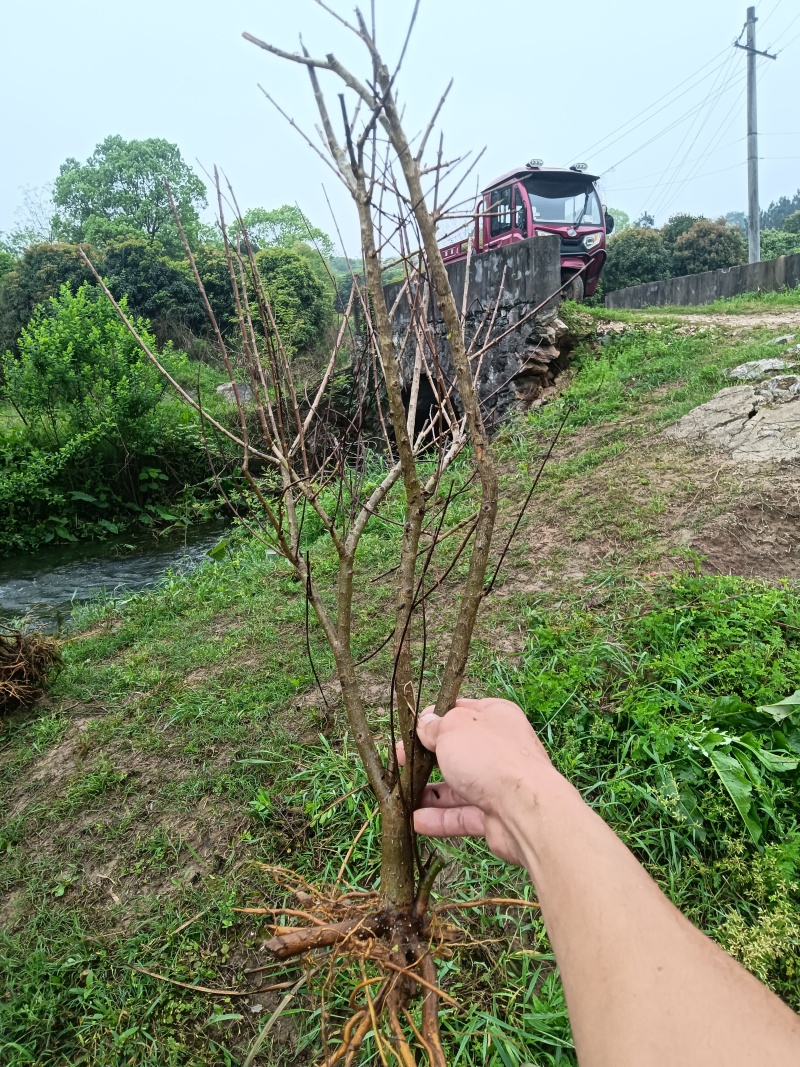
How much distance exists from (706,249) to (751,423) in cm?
1788

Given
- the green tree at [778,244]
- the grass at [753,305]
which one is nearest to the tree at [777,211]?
the green tree at [778,244]

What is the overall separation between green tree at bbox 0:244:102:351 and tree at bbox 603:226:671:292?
15985 mm

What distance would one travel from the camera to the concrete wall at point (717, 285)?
10523 millimetres

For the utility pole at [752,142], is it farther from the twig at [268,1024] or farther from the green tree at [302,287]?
the twig at [268,1024]

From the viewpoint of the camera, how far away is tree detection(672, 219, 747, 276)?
744 inches

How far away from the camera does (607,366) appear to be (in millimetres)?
6949

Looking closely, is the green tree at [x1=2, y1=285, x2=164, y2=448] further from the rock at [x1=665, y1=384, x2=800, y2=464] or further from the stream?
the rock at [x1=665, y1=384, x2=800, y2=464]

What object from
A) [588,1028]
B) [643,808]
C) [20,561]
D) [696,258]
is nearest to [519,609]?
[643,808]

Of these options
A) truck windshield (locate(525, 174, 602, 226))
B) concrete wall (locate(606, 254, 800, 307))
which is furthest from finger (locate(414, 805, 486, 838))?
concrete wall (locate(606, 254, 800, 307))

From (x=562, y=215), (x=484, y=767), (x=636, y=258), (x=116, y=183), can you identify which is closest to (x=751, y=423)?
(x=484, y=767)

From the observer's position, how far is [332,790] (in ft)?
8.08

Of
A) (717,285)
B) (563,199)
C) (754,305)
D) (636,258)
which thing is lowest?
(754,305)

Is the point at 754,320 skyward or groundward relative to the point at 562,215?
groundward

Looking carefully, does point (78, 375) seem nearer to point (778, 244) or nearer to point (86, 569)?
point (86, 569)
